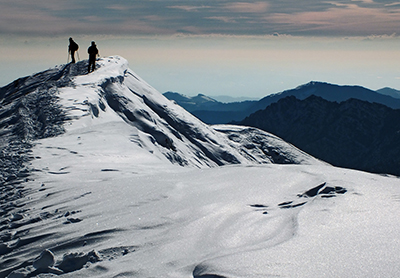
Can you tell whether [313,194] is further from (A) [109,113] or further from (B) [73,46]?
(B) [73,46]

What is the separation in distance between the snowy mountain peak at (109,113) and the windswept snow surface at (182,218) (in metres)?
4.28

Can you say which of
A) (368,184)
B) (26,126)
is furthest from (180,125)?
(368,184)

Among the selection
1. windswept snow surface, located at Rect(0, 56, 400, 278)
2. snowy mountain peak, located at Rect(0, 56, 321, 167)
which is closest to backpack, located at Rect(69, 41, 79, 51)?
snowy mountain peak, located at Rect(0, 56, 321, 167)

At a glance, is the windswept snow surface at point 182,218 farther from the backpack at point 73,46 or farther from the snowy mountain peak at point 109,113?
the backpack at point 73,46

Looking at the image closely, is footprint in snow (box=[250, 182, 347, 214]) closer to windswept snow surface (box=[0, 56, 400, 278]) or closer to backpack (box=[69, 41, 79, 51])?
windswept snow surface (box=[0, 56, 400, 278])

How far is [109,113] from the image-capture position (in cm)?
2467

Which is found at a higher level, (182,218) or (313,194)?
(182,218)

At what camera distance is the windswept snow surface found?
204 inches

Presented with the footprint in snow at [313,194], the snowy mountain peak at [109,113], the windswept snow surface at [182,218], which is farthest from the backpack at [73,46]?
the footprint in snow at [313,194]

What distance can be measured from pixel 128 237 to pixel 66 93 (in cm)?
1898

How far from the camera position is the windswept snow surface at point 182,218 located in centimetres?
519

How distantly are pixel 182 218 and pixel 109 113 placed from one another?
734 inches

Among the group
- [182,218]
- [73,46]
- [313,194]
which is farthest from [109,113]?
[182,218]

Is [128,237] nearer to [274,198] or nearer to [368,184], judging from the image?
[274,198]
